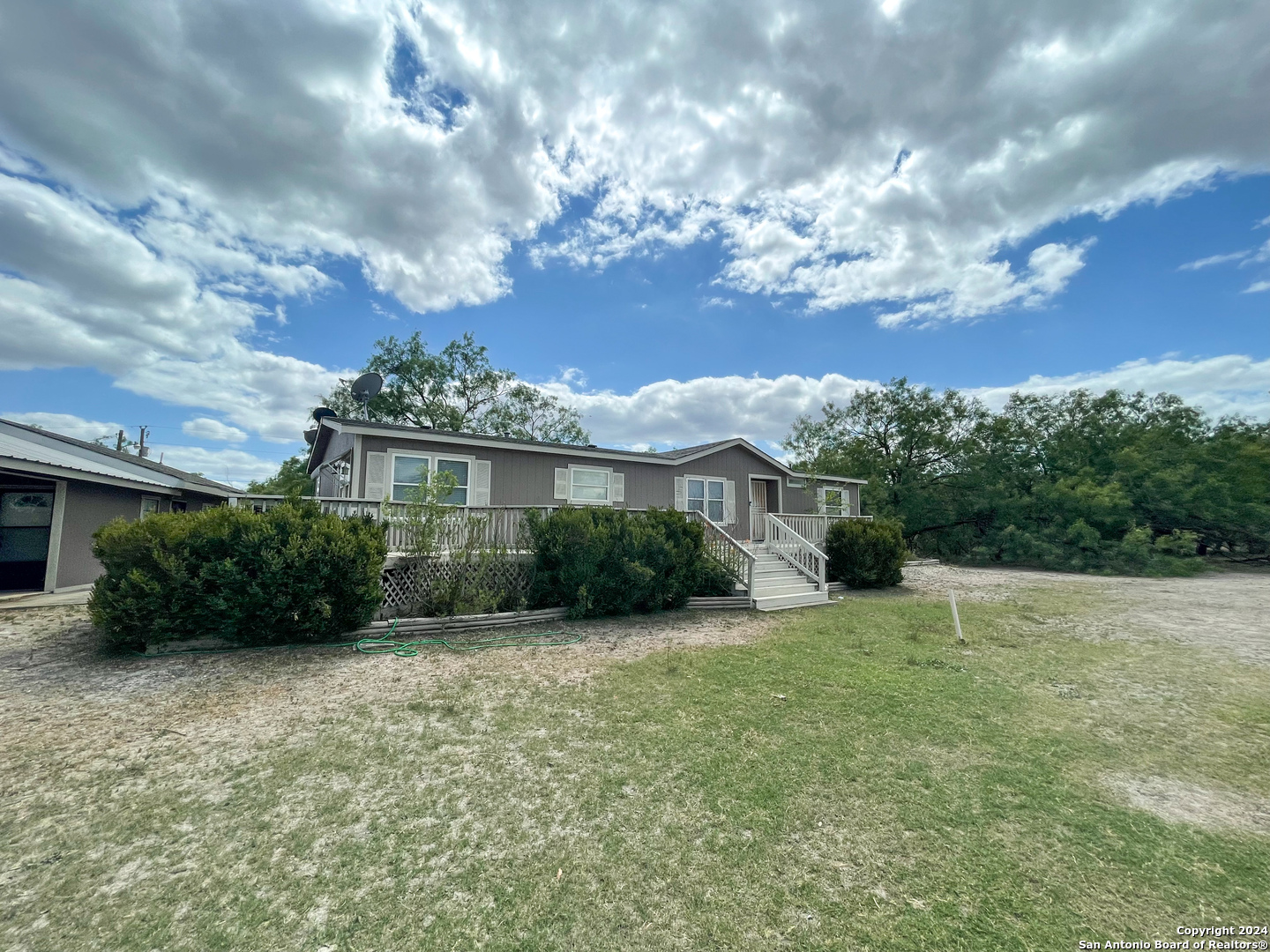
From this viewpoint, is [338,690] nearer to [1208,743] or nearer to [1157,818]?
[1157,818]

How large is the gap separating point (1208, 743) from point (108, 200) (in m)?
18.8

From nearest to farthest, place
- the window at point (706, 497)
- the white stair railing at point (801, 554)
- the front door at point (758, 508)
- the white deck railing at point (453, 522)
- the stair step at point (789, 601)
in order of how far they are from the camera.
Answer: the white deck railing at point (453, 522)
the stair step at point (789, 601)
the white stair railing at point (801, 554)
the window at point (706, 497)
the front door at point (758, 508)

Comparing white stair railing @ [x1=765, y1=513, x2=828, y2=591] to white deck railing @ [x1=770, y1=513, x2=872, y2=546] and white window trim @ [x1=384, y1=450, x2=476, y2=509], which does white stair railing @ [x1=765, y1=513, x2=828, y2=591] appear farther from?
white window trim @ [x1=384, y1=450, x2=476, y2=509]

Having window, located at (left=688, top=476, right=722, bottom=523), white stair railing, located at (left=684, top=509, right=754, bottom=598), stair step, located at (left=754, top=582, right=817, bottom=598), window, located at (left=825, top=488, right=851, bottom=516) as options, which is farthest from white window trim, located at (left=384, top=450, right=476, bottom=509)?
window, located at (left=825, top=488, right=851, bottom=516)

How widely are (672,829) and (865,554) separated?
10.8 m

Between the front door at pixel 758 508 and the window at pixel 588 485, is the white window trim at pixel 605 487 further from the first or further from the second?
the front door at pixel 758 508

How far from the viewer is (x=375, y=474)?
34.6ft

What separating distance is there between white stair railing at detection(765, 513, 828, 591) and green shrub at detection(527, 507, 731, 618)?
3.51 m

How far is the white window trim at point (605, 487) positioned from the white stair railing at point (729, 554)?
374 cm

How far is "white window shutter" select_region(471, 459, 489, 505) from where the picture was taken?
38.3ft

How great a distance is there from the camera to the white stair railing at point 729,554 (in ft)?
32.1

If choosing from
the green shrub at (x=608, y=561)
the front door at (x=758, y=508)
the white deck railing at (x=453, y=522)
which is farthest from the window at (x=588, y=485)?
the front door at (x=758, y=508)

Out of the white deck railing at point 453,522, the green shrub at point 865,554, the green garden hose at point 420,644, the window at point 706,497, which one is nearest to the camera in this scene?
the green garden hose at point 420,644

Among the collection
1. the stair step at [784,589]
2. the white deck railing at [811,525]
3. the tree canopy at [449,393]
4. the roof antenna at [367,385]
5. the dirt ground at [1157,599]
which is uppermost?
the tree canopy at [449,393]
